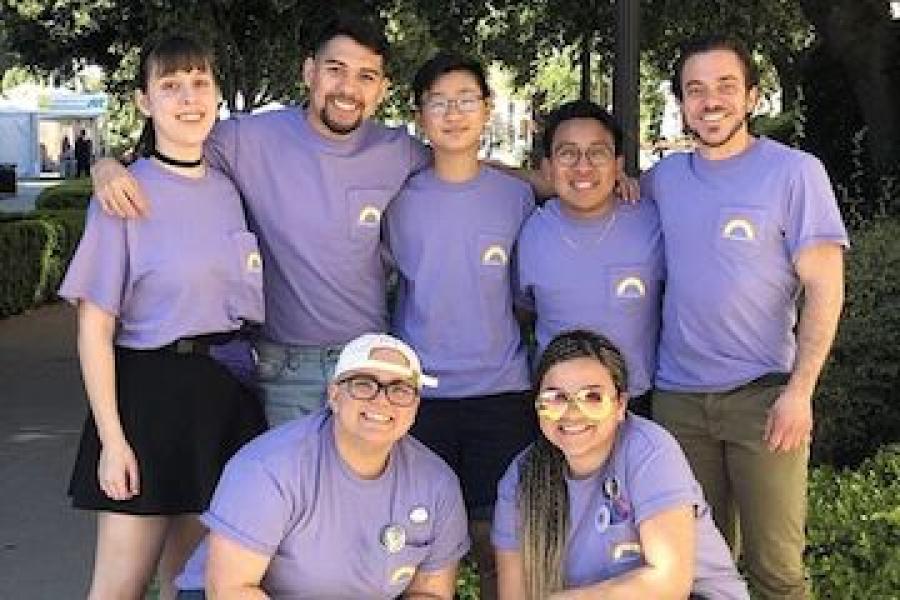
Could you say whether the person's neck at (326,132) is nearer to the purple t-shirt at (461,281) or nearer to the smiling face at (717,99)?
the purple t-shirt at (461,281)

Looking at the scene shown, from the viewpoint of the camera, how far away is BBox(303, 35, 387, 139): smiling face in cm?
372

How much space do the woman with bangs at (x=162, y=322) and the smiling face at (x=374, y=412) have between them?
537mm

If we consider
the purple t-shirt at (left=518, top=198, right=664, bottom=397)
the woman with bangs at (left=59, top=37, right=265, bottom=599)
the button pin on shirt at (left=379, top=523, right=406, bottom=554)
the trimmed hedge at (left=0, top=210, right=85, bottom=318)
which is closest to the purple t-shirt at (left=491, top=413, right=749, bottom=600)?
the button pin on shirt at (left=379, top=523, right=406, bottom=554)

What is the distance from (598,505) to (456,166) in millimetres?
1089

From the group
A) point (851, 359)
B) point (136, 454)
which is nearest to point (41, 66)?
point (851, 359)

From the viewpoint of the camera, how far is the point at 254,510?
3.11 metres

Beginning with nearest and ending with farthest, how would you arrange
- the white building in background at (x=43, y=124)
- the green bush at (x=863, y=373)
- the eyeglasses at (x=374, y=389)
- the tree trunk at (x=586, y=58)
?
the eyeglasses at (x=374, y=389)
the green bush at (x=863, y=373)
the tree trunk at (x=586, y=58)
the white building in background at (x=43, y=124)

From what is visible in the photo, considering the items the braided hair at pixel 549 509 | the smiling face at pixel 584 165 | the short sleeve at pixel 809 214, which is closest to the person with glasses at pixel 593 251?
the smiling face at pixel 584 165

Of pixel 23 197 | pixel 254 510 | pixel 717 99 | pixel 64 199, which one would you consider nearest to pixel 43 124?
pixel 23 197

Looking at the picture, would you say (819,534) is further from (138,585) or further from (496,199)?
(138,585)

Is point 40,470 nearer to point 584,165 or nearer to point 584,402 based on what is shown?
point 584,165

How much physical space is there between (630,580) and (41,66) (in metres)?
19.8

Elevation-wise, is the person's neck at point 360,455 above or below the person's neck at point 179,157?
below

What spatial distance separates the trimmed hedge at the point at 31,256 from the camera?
14469mm
